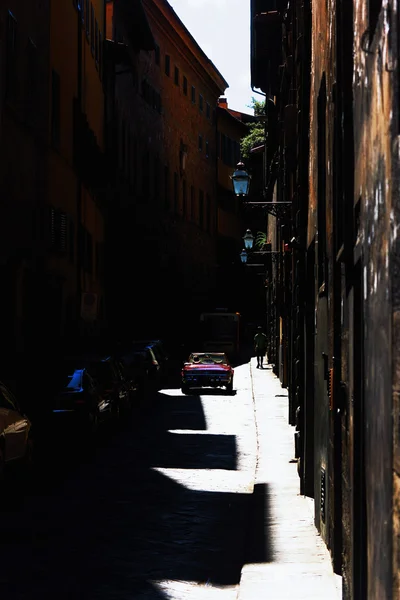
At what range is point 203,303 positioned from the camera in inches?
2901

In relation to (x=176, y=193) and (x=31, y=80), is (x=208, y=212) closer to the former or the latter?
(x=176, y=193)

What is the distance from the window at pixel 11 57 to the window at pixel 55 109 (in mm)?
5161

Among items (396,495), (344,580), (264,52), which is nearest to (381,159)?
(396,495)

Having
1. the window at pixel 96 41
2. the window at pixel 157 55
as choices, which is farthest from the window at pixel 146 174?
the window at pixel 96 41

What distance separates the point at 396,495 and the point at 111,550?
7.20 metres

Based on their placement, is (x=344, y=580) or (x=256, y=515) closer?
(x=344, y=580)

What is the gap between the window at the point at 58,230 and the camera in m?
32.1

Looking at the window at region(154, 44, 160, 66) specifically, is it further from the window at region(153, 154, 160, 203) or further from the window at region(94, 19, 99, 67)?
the window at region(94, 19, 99, 67)

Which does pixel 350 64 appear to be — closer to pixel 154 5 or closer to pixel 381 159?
pixel 381 159

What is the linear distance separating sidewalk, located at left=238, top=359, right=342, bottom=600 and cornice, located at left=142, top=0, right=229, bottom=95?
4224cm

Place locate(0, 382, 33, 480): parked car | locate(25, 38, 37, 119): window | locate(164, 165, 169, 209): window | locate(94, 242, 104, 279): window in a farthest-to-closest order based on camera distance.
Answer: locate(164, 165, 169, 209): window < locate(94, 242, 104, 279): window < locate(25, 38, 37, 119): window < locate(0, 382, 33, 480): parked car

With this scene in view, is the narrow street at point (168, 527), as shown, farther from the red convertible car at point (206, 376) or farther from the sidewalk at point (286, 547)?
the red convertible car at point (206, 376)

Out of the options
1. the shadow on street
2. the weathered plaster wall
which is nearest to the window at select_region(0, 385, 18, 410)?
the shadow on street

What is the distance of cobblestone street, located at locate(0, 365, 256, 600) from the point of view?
1028 cm
